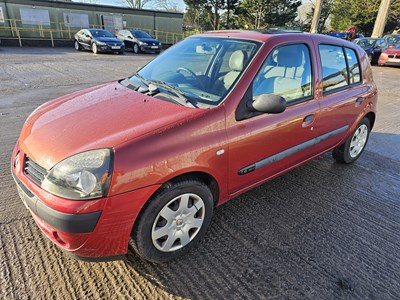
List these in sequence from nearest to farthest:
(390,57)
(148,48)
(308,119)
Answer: (308,119) < (390,57) < (148,48)

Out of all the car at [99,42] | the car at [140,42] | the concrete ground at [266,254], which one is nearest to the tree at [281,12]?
the car at [140,42]

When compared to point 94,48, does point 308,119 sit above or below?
above

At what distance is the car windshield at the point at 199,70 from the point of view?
2.56 metres


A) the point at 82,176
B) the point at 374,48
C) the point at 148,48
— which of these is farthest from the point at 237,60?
the point at 148,48

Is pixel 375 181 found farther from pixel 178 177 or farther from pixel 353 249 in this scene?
pixel 178 177

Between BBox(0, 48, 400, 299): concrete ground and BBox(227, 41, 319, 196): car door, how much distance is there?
0.42 metres

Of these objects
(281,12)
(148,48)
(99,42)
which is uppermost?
(281,12)

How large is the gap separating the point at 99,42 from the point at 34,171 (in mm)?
17164

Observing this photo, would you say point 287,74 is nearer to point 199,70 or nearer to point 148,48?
point 199,70

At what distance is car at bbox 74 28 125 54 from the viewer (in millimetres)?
17375

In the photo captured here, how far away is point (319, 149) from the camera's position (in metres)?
3.51

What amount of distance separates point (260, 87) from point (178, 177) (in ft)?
3.59

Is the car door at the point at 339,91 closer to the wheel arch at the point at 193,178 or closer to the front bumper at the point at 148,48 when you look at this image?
the wheel arch at the point at 193,178

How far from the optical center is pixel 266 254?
2.49 m
